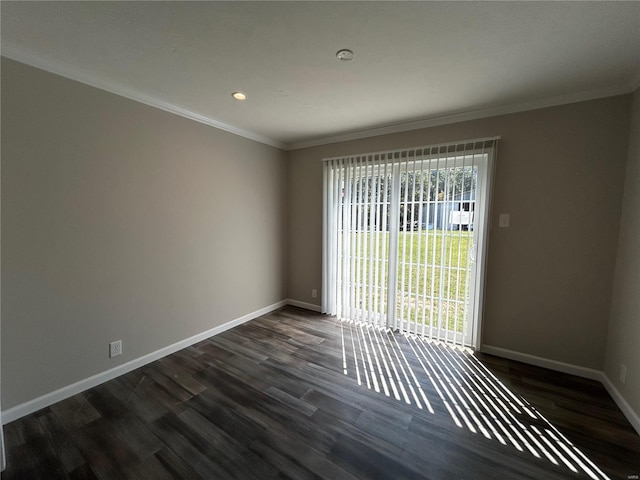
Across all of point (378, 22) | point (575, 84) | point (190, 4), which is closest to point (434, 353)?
point (575, 84)

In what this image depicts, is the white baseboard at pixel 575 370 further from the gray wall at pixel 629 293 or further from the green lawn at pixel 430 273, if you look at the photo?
the green lawn at pixel 430 273

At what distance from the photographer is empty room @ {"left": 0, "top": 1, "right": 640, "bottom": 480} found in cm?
Result: 153

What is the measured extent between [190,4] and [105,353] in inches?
106

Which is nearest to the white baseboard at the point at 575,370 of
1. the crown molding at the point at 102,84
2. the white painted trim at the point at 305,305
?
the white painted trim at the point at 305,305

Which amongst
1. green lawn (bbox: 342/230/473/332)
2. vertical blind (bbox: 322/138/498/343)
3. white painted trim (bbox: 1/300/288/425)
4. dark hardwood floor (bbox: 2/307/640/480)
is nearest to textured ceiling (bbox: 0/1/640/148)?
vertical blind (bbox: 322/138/498/343)

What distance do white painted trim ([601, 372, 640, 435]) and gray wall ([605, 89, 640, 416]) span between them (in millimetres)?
28

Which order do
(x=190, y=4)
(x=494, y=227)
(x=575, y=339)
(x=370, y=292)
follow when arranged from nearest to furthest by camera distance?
(x=190, y=4) → (x=575, y=339) → (x=494, y=227) → (x=370, y=292)

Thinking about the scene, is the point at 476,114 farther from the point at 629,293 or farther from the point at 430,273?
the point at 629,293

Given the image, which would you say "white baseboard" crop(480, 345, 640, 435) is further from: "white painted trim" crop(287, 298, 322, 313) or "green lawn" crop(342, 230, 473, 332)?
"white painted trim" crop(287, 298, 322, 313)

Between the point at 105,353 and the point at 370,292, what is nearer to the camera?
the point at 105,353

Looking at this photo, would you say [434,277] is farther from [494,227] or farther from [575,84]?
[575,84]

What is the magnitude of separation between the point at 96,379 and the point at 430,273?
11.2ft

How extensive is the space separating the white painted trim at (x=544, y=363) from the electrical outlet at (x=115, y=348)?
3610mm

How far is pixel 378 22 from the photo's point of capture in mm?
1480
